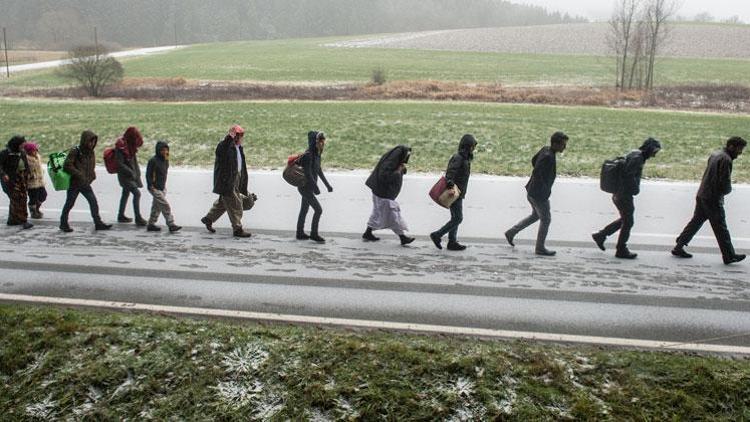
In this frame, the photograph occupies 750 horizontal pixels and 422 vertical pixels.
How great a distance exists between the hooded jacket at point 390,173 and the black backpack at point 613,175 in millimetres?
2757

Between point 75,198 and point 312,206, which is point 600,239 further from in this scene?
point 75,198

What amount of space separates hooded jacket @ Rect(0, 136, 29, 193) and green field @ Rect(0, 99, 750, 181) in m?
6.56

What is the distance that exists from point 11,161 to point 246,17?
152m

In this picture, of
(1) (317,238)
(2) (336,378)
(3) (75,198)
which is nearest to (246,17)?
(3) (75,198)

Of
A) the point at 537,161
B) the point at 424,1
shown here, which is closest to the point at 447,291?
the point at 537,161

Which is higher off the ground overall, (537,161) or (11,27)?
(11,27)

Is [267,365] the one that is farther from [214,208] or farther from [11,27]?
[11,27]

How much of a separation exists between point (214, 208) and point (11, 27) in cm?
14805

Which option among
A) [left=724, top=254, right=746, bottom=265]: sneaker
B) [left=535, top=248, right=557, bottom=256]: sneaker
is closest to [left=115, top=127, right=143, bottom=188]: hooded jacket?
[left=535, top=248, right=557, bottom=256]: sneaker

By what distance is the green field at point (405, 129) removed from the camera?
16.9 meters

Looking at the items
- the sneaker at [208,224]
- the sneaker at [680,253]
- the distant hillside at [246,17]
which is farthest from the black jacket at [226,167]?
the distant hillside at [246,17]

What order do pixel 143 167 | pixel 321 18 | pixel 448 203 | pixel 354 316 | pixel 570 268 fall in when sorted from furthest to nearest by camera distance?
pixel 321 18 → pixel 143 167 → pixel 448 203 → pixel 570 268 → pixel 354 316

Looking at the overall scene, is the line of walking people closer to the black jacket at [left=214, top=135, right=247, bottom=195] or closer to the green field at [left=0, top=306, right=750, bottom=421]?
the black jacket at [left=214, top=135, right=247, bottom=195]

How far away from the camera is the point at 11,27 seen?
132375 millimetres
